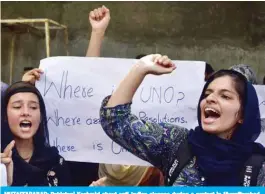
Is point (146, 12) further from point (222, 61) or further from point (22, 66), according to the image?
point (22, 66)

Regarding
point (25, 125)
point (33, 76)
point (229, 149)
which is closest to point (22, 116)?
point (25, 125)

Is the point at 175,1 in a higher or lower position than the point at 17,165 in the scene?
higher

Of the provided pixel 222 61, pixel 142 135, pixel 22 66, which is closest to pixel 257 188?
pixel 142 135

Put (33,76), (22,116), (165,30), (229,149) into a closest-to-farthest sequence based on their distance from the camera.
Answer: (229,149) → (22,116) → (33,76) → (165,30)

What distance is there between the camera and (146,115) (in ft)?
9.95

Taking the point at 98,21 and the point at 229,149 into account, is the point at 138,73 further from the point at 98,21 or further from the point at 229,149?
the point at 98,21

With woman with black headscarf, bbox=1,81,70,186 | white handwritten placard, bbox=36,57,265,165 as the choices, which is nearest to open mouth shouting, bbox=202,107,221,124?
white handwritten placard, bbox=36,57,265,165

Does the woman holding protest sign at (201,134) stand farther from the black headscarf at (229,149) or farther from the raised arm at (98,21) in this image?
the raised arm at (98,21)

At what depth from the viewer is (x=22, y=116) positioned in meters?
2.82

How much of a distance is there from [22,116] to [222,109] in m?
0.92

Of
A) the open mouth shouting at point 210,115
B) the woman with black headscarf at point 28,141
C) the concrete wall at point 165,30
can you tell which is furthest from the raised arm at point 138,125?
the concrete wall at point 165,30

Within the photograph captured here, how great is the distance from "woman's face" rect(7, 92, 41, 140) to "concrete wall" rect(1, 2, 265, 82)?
1.77m

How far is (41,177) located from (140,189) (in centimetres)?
44

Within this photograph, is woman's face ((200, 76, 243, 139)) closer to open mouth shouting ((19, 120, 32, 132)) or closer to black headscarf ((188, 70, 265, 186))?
black headscarf ((188, 70, 265, 186))
